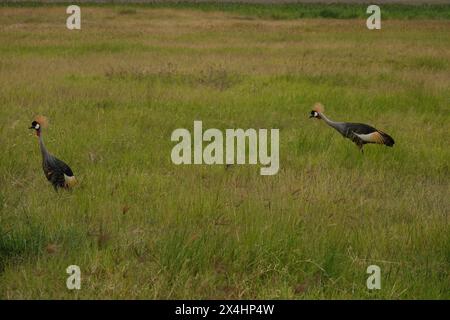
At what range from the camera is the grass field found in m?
3.94

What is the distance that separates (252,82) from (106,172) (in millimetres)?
8085

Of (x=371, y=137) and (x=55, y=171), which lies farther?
(x=371, y=137)

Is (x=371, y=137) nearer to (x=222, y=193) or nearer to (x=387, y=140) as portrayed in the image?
(x=387, y=140)

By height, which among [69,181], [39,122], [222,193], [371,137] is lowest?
[222,193]

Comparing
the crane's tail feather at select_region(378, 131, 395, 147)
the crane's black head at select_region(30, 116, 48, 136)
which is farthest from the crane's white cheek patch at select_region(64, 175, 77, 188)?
the crane's tail feather at select_region(378, 131, 395, 147)

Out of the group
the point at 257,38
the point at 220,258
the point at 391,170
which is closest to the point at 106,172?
the point at 220,258

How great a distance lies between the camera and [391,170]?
7234 mm

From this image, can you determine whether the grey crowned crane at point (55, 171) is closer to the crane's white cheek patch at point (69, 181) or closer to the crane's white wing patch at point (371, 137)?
the crane's white cheek patch at point (69, 181)

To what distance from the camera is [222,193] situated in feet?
19.1

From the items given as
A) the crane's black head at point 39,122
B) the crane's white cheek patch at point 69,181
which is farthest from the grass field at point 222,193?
the crane's black head at point 39,122

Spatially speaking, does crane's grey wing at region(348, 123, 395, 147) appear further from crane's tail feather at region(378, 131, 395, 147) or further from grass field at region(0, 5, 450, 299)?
grass field at region(0, 5, 450, 299)

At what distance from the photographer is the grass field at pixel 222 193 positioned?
3941mm

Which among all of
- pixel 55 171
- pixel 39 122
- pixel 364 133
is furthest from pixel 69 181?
pixel 364 133

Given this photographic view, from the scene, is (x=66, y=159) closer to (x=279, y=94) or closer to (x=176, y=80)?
(x=279, y=94)
